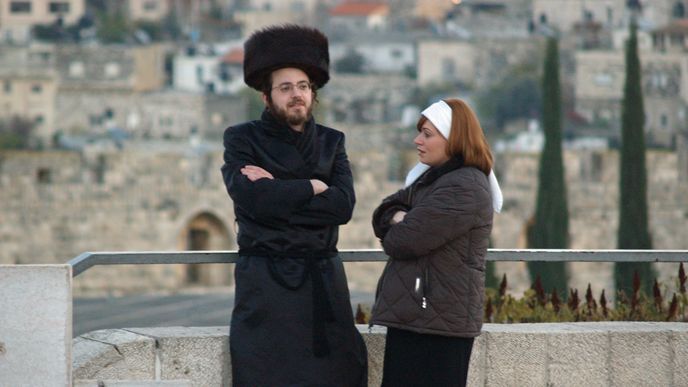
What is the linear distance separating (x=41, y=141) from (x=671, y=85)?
63.1ft

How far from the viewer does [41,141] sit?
2322 inches

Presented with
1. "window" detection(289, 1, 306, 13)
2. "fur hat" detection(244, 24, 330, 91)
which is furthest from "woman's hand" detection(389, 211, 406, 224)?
"window" detection(289, 1, 306, 13)

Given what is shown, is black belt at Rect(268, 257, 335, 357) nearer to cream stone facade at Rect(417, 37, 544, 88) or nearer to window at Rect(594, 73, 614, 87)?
window at Rect(594, 73, 614, 87)

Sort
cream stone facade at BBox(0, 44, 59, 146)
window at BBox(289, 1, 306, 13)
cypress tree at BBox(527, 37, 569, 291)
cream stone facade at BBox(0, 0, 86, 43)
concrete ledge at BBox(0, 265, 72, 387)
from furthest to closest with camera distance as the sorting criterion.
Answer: window at BBox(289, 1, 306, 13) < cream stone facade at BBox(0, 0, 86, 43) < cream stone facade at BBox(0, 44, 59, 146) < cypress tree at BBox(527, 37, 569, 291) < concrete ledge at BBox(0, 265, 72, 387)

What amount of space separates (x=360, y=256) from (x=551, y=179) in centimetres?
2046

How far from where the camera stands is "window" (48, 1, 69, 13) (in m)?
88.4

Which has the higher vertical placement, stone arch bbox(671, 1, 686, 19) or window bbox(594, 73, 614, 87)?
stone arch bbox(671, 1, 686, 19)

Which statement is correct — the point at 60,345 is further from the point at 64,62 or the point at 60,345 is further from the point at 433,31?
the point at 433,31

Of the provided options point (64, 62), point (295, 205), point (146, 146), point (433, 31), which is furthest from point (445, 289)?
point (433, 31)

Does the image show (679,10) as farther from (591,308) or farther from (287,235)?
(287,235)

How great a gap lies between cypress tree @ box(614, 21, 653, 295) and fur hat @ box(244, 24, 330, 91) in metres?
16.8

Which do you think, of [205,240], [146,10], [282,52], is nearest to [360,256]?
[282,52]

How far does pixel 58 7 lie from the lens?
88.7m

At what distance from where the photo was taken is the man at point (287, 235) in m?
6.30
